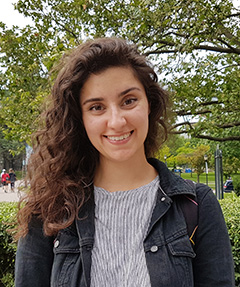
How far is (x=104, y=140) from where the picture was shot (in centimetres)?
157

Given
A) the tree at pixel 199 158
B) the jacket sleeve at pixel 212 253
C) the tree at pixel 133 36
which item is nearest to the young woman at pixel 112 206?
the jacket sleeve at pixel 212 253

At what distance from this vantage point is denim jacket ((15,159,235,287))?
148cm

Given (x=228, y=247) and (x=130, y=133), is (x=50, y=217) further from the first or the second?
(x=228, y=247)

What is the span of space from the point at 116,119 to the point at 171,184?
43cm

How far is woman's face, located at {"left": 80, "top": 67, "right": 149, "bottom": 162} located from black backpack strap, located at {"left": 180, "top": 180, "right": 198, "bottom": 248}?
0.33 m

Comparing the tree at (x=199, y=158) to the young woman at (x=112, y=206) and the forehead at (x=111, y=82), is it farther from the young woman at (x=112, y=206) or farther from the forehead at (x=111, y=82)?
the forehead at (x=111, y=82)

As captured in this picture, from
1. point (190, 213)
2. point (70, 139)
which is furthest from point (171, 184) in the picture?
point (70, 139)

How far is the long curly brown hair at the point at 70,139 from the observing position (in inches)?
62.6

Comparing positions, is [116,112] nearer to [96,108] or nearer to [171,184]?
[96,108]

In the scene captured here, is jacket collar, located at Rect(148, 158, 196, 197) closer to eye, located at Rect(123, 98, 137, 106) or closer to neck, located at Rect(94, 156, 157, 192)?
neck, located at Rect(94, 156, 157, 192)

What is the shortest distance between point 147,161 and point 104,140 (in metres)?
0.38

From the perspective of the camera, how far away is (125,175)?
171 cm

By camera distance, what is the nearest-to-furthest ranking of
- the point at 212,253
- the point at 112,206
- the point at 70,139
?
the point at 212,253 → the point at 112,206 → the point at 70,139

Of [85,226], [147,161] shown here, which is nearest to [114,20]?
[147,161]
